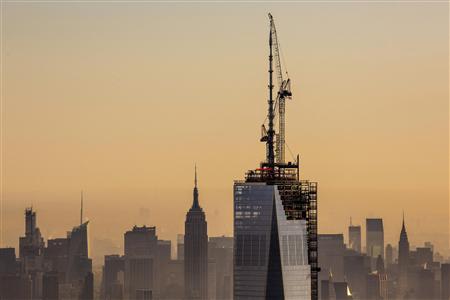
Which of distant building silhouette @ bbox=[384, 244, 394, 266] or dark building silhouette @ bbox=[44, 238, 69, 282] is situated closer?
dark building silhouette @ bbox=[44, 238, 69, 282]

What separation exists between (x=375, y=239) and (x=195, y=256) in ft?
72.3

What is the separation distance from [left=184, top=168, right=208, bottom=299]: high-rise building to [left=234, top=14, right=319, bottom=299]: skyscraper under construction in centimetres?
6846

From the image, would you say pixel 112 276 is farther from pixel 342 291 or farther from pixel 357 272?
pixel 342 291

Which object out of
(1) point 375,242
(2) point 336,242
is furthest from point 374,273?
(2) point 336,242

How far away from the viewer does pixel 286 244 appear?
66.4m

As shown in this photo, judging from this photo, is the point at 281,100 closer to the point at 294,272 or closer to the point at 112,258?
the point at 294,272

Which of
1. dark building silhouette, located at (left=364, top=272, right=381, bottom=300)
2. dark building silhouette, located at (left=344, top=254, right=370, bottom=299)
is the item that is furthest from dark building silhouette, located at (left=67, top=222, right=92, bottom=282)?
dark building silhouette, located at (left=364, top=272, right=381, bottom=300)

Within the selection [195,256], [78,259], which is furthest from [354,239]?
[78,259]

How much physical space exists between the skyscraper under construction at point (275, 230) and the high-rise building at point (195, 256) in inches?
2695

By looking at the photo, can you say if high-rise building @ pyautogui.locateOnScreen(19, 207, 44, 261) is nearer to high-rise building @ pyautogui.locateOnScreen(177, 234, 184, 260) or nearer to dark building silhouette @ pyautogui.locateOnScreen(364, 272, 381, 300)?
high-rise building @ pyautogui.locateOnScreen(177, 234, 184, 260)

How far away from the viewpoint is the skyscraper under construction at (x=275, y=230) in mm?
66188

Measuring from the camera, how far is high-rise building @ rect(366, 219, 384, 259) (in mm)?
139613

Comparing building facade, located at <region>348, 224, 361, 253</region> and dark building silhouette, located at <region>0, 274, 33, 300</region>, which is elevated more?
building facade, located at <region>348, 224, 361, 253</region>

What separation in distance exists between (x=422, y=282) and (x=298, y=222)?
9484cm
